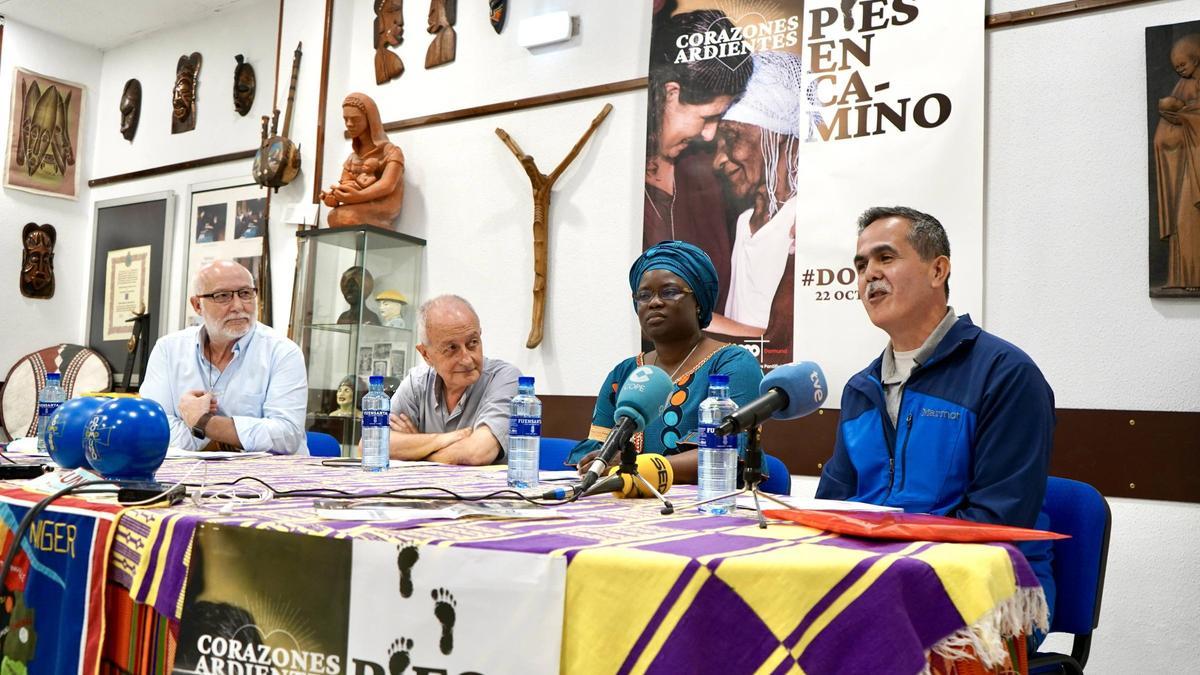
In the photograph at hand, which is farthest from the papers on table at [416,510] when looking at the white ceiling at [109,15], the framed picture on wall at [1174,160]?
the white ceiling at [109,15]

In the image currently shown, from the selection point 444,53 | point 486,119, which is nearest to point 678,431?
point 486,119

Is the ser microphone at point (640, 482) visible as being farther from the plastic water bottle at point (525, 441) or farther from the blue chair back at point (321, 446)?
the blue chair back at point (321, 446)

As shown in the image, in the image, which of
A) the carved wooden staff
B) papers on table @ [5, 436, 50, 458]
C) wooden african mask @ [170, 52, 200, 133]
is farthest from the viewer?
wooden african mask @ [170, 52, 200, 133]

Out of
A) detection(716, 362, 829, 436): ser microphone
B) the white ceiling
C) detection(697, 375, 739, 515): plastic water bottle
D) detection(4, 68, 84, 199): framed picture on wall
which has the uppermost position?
the white ceiling

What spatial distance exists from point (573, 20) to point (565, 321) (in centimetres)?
146

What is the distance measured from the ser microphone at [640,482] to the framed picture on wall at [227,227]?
164 inches

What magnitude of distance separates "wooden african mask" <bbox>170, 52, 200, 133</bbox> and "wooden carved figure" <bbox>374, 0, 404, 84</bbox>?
6.05 ft

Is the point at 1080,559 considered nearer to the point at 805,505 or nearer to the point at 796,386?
the point at 805,505

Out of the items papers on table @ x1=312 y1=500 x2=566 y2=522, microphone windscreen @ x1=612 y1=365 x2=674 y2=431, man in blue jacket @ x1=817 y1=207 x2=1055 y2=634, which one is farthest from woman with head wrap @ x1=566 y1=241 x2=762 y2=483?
papers on table @ x1=312 y1=500 x2=566 y2=522

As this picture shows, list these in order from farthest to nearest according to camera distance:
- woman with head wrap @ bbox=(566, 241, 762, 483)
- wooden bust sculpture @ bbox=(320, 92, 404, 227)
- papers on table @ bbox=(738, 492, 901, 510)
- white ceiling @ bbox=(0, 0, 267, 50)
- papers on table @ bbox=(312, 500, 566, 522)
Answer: white ceiling @ bbox=(0, 0, 267, 50)
wooden bust sculpture @ bbox=(320, 92, 404, 227)
woman with head wrap @ bbox=(566, 241, 762, 483)
papers on table @ bbox=(738, 492, 901, 510)
papers on table @ bbox=(312, 500, 566, 522)

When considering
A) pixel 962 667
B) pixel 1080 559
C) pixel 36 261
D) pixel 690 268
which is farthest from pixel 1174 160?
pixel 36 261

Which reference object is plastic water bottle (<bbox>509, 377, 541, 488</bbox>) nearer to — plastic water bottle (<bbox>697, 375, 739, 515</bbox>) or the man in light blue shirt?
plastic water bottle (<bbox>697, 375, 739, 515</bbox>)

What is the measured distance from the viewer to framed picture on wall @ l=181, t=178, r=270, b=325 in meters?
5.81

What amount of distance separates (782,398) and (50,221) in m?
6.87
